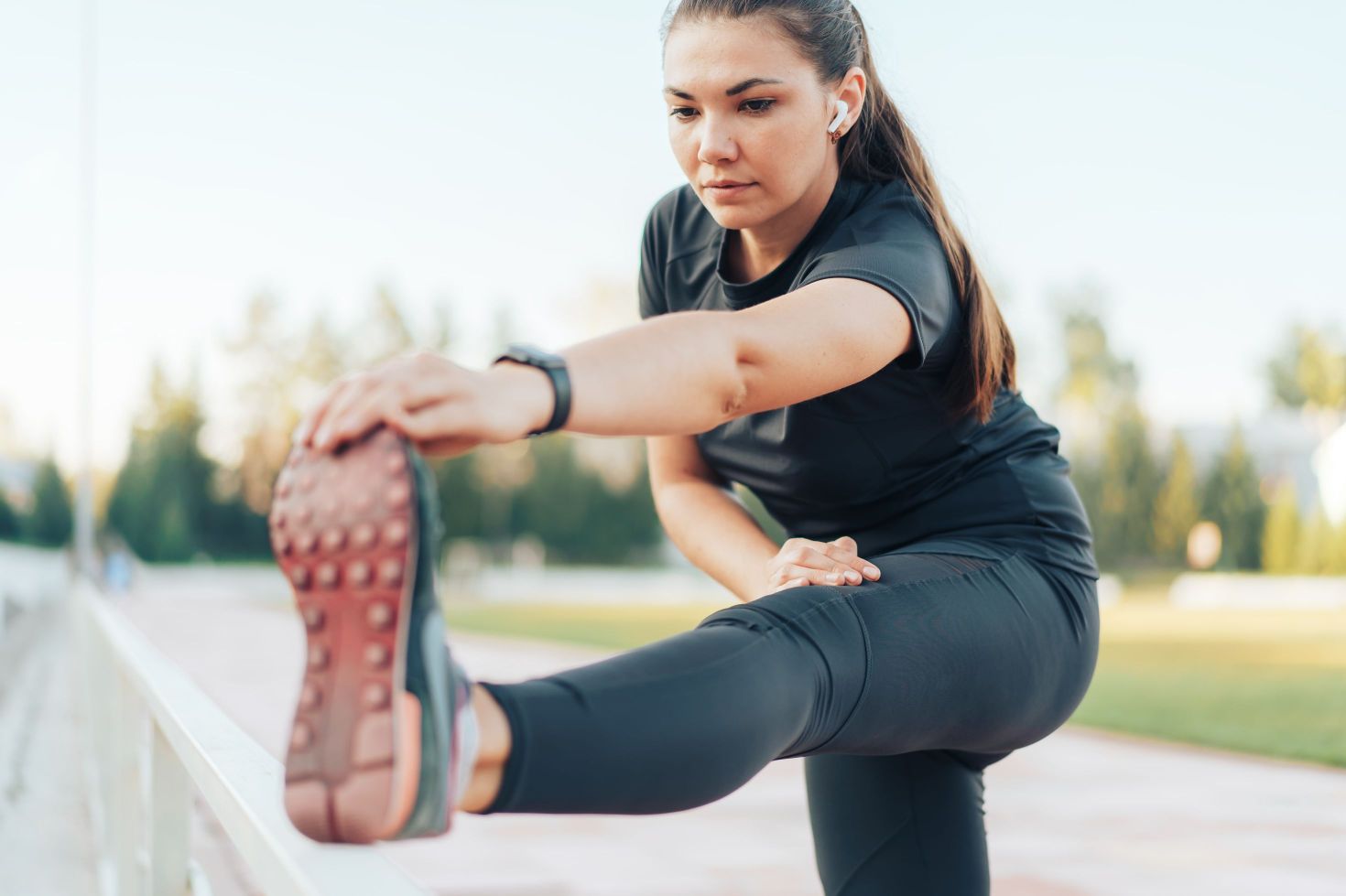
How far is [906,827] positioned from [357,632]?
1.22 metres

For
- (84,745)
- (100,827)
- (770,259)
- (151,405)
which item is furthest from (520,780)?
(151,405)

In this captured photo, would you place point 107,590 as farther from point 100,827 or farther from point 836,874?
point 836,874

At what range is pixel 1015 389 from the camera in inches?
77.7

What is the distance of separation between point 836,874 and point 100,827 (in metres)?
3.58

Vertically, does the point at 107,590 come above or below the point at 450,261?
below

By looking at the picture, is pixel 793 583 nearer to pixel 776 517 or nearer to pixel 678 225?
pixel 776 517

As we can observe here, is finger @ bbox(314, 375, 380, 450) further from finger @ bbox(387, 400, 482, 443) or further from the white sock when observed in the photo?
the white sock

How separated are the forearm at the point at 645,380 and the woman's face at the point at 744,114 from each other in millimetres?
423

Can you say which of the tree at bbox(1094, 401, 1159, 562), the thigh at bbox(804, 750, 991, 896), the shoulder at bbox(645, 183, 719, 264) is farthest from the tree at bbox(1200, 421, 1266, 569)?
the shoulder at bbox(645, 183, 719, 264)

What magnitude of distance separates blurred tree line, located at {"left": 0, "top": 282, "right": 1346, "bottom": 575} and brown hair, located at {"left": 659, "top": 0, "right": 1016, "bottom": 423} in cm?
3937

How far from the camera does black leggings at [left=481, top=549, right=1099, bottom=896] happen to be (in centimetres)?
117

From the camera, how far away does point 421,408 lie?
104cm

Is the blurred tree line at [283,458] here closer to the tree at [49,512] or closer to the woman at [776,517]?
the tree at [49,512]

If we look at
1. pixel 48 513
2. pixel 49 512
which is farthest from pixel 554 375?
pixel 49 512
